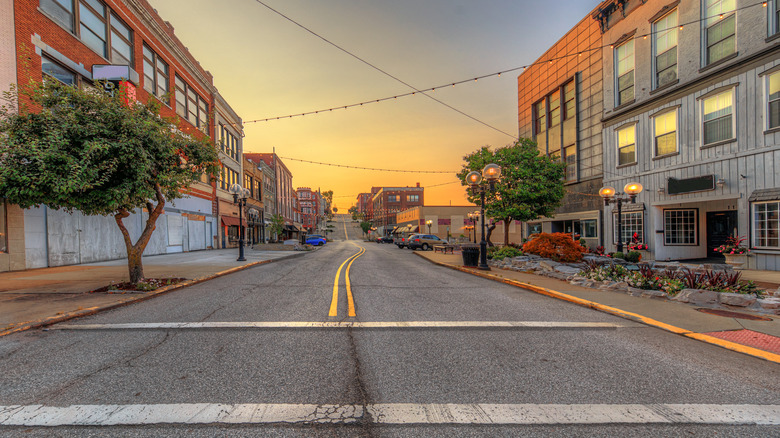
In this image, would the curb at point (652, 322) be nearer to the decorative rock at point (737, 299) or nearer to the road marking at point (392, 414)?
the road marking at point (392, 414)

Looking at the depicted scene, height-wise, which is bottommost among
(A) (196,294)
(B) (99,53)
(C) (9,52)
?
(A) (196,294)

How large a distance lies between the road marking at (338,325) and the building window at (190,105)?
24.0 meters

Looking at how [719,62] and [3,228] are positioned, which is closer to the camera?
[3,228]

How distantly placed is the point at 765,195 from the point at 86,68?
2836cm

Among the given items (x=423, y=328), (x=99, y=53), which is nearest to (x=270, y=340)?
(x=423, y=328)

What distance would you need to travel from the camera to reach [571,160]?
855 inches

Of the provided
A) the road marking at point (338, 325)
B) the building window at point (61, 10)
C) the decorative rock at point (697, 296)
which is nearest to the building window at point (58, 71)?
the building window at point (61, 10)

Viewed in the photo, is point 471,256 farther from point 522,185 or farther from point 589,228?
point 589,228

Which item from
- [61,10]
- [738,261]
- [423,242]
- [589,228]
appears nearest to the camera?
[738,261]

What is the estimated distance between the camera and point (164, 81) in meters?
23.1

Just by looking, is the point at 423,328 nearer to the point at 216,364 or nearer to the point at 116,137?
the point at 216,364

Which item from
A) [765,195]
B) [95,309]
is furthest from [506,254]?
[95,309]

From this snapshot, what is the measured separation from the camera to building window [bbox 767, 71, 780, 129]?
11.1 m

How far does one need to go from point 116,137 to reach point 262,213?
41225mm
